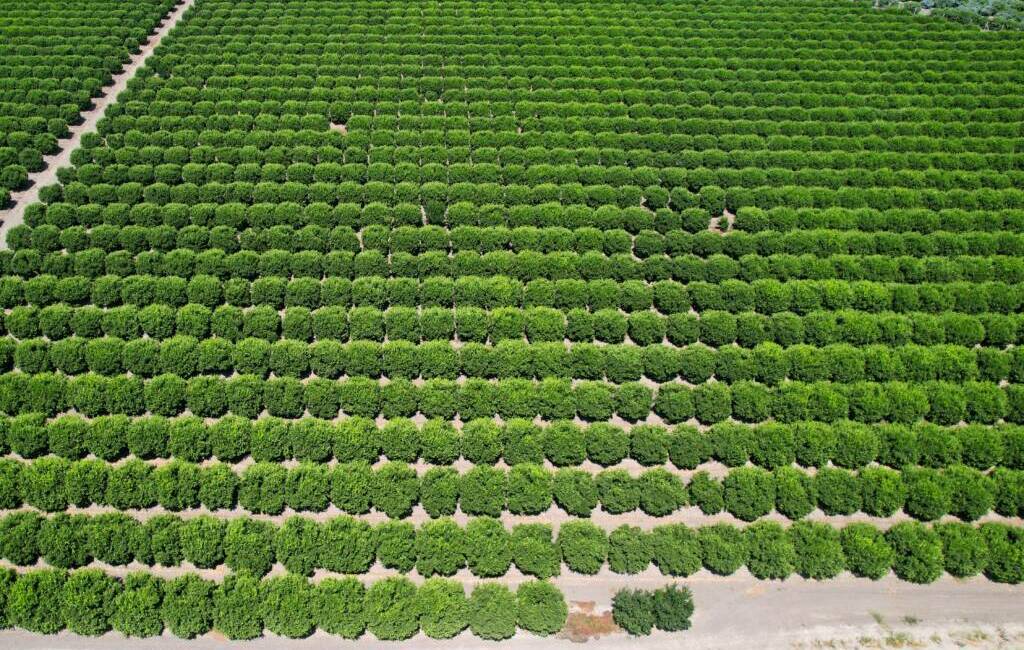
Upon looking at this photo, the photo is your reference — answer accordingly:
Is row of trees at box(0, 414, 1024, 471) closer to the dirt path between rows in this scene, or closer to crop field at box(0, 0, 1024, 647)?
crop field at box(0, 0, 1024, 647)

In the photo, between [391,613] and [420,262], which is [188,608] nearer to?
[391,613]

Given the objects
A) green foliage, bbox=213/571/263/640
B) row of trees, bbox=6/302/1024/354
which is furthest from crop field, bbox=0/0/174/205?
green foliage, bbox=213/571/263/640

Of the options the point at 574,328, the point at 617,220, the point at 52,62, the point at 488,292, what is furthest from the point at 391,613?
the point at 52,62

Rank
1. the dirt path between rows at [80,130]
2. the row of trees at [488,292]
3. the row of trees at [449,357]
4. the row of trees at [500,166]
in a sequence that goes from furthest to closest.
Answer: the row of trees at [500,166], the dirt path between rows at [80,130], the row of trees at [488,292], the row of trees at [449,357]

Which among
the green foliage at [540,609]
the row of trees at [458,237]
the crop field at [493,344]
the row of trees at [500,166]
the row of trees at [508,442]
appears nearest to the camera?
the green foliage at [540,609]

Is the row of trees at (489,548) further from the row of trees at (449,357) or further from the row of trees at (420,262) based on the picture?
the row of trees at (420,262)

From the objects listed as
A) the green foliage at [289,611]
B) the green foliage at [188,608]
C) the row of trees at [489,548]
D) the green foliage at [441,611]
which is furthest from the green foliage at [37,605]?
the green foliage at [441,611]
